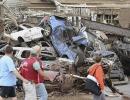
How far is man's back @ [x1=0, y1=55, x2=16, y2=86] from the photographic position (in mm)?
12359

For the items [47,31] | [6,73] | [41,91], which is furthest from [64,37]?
[6,73]

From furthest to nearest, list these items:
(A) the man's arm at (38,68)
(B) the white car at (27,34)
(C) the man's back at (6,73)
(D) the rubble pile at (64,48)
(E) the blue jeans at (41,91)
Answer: (B) the white car at (27,34) → (D) the rubble pile at (64,48) → (E) the blue jeans at (41,91) → (A) the man's arm at (38,68) → (C) the man's back at (6,73)

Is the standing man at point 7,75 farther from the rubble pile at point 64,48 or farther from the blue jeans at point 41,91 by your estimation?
the rubble pile at point 64,48

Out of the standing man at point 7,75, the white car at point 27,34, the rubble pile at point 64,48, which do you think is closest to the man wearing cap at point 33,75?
the standing man at point 7,75

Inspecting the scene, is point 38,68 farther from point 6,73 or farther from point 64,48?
point 64,48

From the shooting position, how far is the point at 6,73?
40.7 feet

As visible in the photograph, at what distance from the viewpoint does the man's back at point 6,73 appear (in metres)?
12.4

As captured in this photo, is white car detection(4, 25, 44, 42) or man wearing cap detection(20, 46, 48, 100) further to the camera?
white car detection(4, 25, 44, 42)

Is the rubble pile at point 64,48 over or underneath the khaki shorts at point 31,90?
underneath

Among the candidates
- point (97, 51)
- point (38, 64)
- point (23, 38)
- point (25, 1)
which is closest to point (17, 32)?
point (23, 38)

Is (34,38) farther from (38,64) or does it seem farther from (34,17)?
(38,64)

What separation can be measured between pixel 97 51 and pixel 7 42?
4.35 meters

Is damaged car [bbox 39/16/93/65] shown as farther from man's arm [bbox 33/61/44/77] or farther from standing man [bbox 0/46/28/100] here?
standing man [bbox 0/46/28/100]

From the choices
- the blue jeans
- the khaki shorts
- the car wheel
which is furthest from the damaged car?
the khaki shorts
